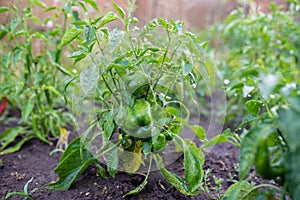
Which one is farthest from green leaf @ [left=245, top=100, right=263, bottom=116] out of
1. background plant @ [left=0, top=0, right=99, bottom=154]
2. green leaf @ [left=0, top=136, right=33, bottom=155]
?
green leaf @ [left=0, top=136, right=33, bottom=155]

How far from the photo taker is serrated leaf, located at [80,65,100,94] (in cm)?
101

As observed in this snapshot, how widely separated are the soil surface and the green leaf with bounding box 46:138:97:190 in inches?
1.3

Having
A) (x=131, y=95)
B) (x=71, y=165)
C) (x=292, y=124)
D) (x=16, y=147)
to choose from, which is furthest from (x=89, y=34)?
(x=16, y=147)

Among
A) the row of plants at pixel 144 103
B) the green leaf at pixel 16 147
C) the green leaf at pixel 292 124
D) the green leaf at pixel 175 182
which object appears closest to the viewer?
the green leaf at pixel 292 124

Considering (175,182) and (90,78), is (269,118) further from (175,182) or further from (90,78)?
(90,78)

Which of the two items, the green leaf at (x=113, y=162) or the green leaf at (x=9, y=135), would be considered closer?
the green leaf at (x=113, y=162)

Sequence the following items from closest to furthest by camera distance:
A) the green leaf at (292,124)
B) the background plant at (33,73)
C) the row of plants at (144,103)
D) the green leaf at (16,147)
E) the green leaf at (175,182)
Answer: the green leaf at (292,124), the row of plants at (144,103), the green leaf at (175,182), the background plant at (33,73), the green leaf at (16,147)

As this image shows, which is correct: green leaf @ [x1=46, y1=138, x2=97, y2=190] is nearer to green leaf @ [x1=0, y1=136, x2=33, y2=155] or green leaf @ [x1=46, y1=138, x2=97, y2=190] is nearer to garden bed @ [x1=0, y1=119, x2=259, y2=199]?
garden bed @ [x1=0, y1=119, x2=259, y2=199]

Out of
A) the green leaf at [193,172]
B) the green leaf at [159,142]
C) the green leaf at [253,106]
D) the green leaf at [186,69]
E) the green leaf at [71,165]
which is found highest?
the green leaf at [186,69]

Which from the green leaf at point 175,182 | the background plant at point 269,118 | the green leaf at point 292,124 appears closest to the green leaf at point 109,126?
the green leaf at point 175,182

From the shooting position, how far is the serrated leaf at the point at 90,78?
1007 mm

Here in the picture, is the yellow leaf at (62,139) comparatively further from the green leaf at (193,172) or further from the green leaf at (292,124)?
the green leaf at (292,124)

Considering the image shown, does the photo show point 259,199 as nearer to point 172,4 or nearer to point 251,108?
point 251,108

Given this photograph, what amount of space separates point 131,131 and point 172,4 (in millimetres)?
1609
